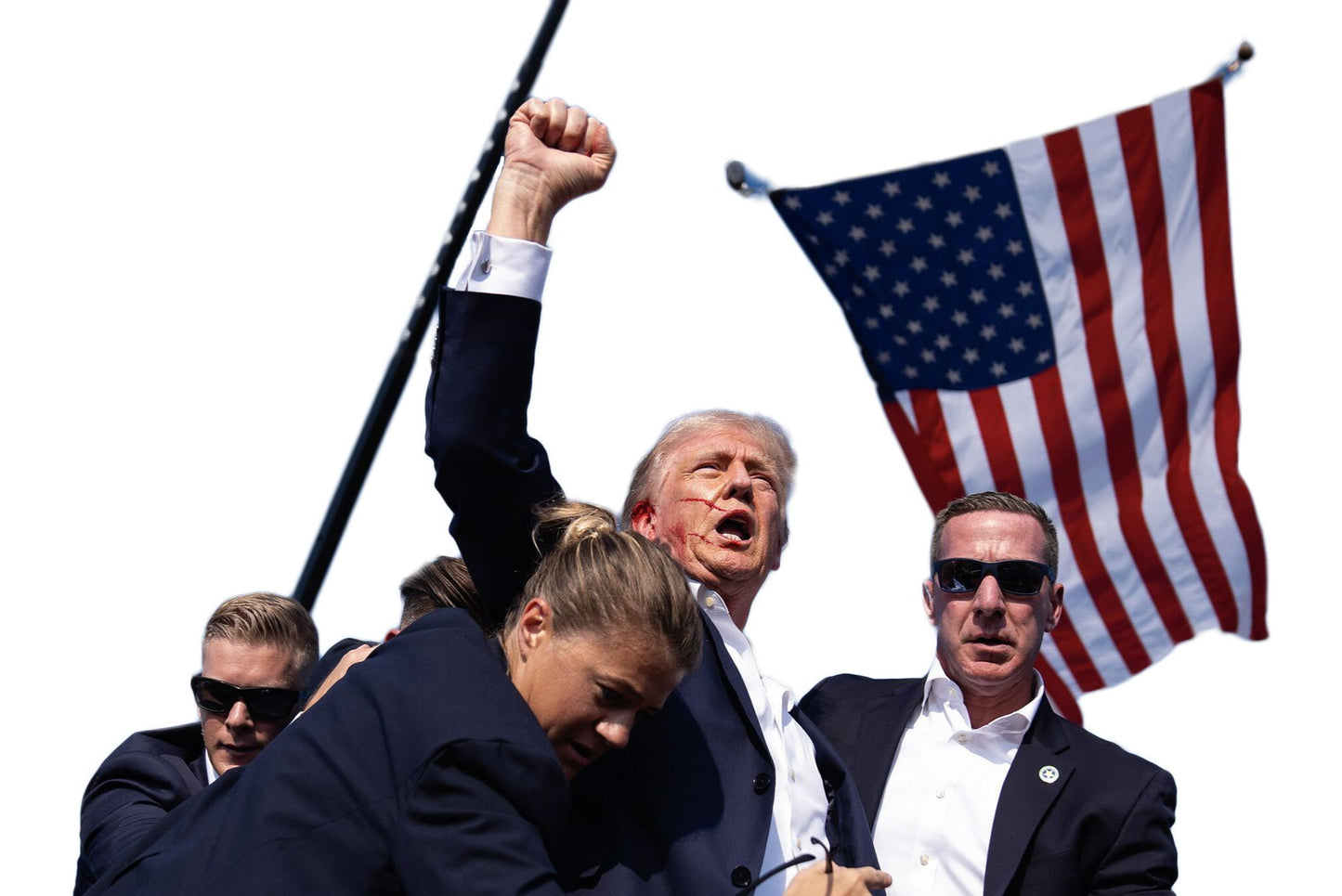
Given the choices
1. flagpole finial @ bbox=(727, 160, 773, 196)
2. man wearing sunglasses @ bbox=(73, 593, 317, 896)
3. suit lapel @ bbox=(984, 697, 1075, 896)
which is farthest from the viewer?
flagpole finial @ bbox=(727, 160, 773, 196)

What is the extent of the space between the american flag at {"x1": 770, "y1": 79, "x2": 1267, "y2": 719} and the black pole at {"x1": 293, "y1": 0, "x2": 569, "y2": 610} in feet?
6.86

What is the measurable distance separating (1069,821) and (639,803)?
4.54 feet

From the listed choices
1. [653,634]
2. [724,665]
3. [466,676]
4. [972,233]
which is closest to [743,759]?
[724,665]

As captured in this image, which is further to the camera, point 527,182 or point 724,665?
point 724,665

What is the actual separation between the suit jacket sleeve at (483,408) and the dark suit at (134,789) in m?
1.35

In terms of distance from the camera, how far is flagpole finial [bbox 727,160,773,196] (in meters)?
7.79

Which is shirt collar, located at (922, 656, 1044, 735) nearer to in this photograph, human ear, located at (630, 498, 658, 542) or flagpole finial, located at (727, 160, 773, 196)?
human ear, located at (630, 498, 658, 542)

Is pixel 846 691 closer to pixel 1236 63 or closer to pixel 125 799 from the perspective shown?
pixel 125 799

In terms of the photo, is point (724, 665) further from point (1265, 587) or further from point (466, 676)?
point (1265, 587)

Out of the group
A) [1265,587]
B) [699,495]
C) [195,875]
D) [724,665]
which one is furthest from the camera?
[1265,587]

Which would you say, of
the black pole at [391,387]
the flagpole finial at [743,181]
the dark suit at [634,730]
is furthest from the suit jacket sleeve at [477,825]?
the flagpole finial at [743,181]

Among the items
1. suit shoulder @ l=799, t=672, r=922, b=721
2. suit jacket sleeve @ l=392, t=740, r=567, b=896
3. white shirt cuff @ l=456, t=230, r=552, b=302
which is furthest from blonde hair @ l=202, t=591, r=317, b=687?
suit jacket sleeve @ l=392, t=740, r=567, b=896

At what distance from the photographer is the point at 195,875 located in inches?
98.0

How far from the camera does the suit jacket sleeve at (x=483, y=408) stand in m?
2.85
